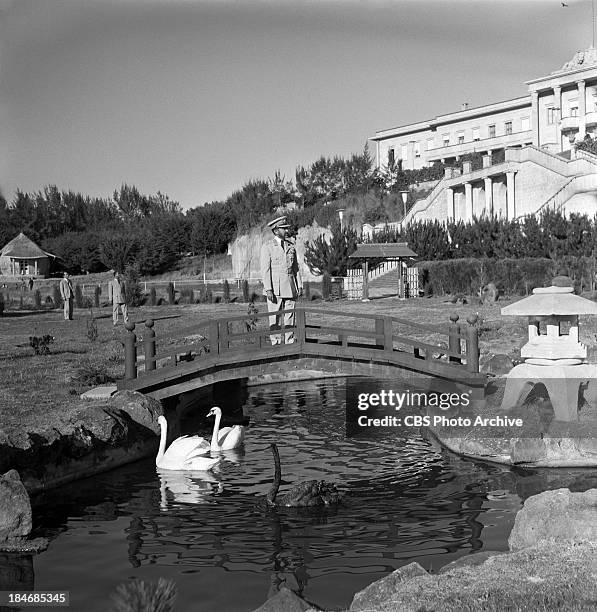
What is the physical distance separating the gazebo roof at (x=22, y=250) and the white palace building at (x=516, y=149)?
32481 millimetres

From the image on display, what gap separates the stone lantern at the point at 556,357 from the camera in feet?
42.3

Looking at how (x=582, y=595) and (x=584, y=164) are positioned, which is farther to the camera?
(x=584, y=164)

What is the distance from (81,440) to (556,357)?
23.7 feet

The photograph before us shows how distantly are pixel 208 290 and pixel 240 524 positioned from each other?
35711 mm

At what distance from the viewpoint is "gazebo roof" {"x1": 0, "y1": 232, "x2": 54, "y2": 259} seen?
2790 inches

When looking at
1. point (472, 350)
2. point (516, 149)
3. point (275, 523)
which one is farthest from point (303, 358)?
point (516, 149)

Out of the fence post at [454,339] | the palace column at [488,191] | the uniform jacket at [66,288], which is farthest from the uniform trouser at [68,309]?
the palace column at [488,191]

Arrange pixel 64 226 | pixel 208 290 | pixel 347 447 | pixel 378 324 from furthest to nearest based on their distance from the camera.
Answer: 1. pixel 64 226
2. pixel 208 290
3. pixel 378 324
4. pixel 347 447

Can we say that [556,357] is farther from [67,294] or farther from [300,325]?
[67,294]

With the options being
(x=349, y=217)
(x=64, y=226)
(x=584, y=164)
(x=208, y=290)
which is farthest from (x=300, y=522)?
(x=64, y=226)

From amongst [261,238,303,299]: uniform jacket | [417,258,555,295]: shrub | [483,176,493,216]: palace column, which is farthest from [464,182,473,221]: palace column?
[261,238,303,299]: uniform jacket

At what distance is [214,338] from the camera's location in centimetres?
1529

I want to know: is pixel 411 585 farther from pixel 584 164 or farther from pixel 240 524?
pixel 584 164

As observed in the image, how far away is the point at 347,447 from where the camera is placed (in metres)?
14.1
